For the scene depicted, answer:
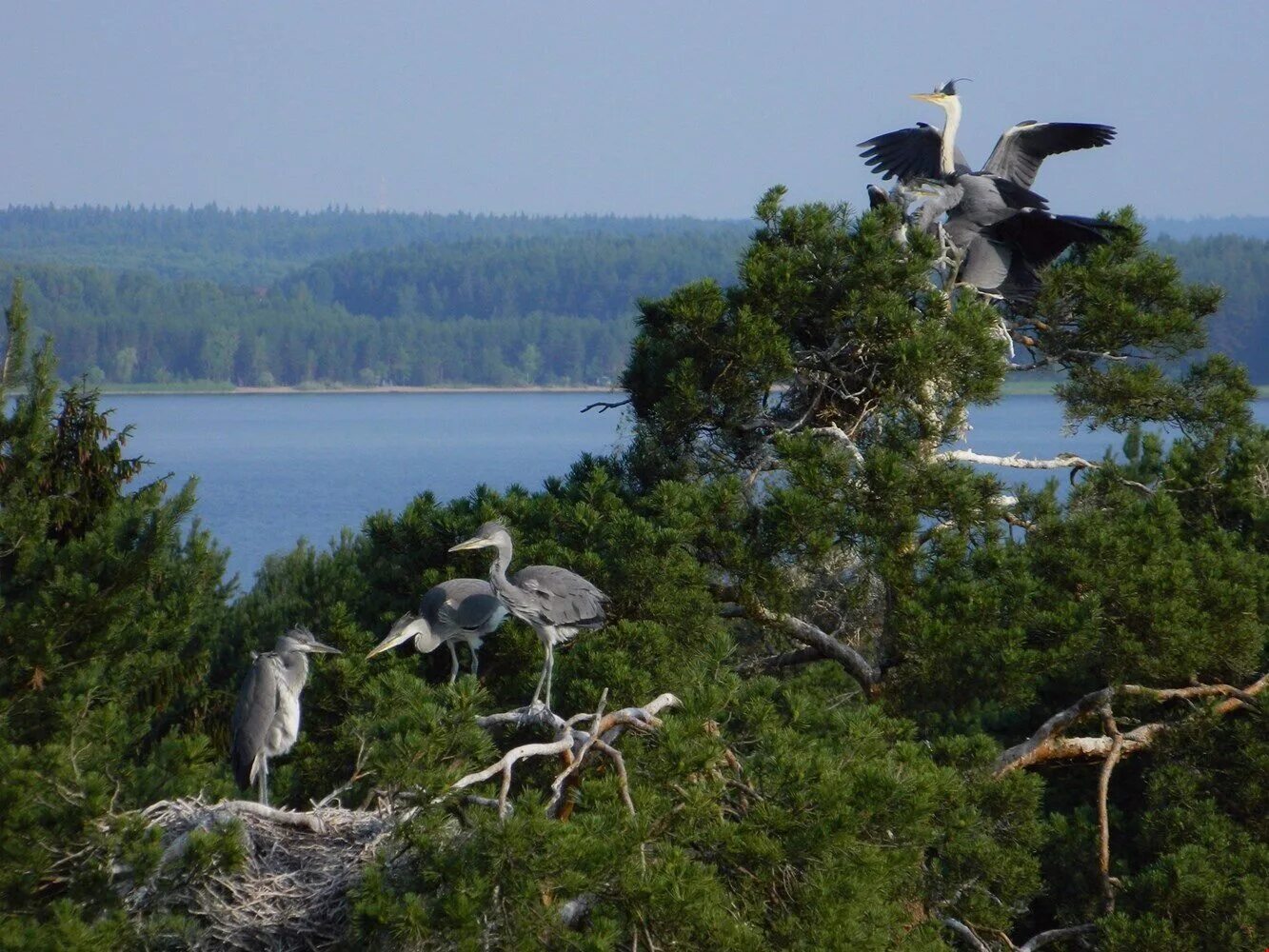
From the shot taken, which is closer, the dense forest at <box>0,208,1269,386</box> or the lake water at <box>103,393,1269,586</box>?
the lake water at <box>103,393,1269,586</box>

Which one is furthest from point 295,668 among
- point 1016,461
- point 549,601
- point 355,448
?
point 355,448

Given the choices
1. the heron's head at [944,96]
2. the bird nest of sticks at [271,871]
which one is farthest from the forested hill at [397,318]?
the bird nest of sticks at [271,871]

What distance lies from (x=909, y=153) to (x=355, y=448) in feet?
176

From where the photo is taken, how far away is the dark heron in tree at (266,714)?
6.55 metres

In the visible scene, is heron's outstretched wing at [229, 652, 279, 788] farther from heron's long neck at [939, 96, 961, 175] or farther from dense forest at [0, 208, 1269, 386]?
dense forest at [0, 208, 1269, 386]

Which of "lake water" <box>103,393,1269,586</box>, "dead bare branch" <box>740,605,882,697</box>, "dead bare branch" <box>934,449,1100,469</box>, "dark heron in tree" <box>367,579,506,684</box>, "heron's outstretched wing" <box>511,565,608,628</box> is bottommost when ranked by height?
"lake water" <box>103,393,1269,586</box>

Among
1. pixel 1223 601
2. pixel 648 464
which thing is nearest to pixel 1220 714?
pixel 1223 601

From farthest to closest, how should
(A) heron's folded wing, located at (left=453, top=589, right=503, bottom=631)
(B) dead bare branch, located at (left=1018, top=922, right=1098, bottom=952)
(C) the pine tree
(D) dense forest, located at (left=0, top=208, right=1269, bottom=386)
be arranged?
(D) dense forest, located at (left=0, top=208, right=1269, bottom=386)
(C) the pine tree
(A) heron's folded wing, located at (left=453, top=589, right=503, bottom=631)
(B) dead bare branch, located at (left=1018, top=922, right=1098, bottom=952)

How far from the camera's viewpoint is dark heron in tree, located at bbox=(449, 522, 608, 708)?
22.4 feet

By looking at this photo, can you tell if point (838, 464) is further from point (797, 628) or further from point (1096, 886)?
point (1096, 886)

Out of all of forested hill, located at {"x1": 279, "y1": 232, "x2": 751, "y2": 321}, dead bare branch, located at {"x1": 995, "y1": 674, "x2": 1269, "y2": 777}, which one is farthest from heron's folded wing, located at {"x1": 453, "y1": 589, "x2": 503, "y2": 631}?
forested hill, located at {"x1": 279, "y1": 232, "x2": 751, "y2": 321}

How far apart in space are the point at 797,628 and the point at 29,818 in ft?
14.0

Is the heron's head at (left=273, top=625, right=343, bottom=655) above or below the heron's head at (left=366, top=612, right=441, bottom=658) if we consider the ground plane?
above

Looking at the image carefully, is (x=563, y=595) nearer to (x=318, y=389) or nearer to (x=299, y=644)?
(x=299, y=644)
